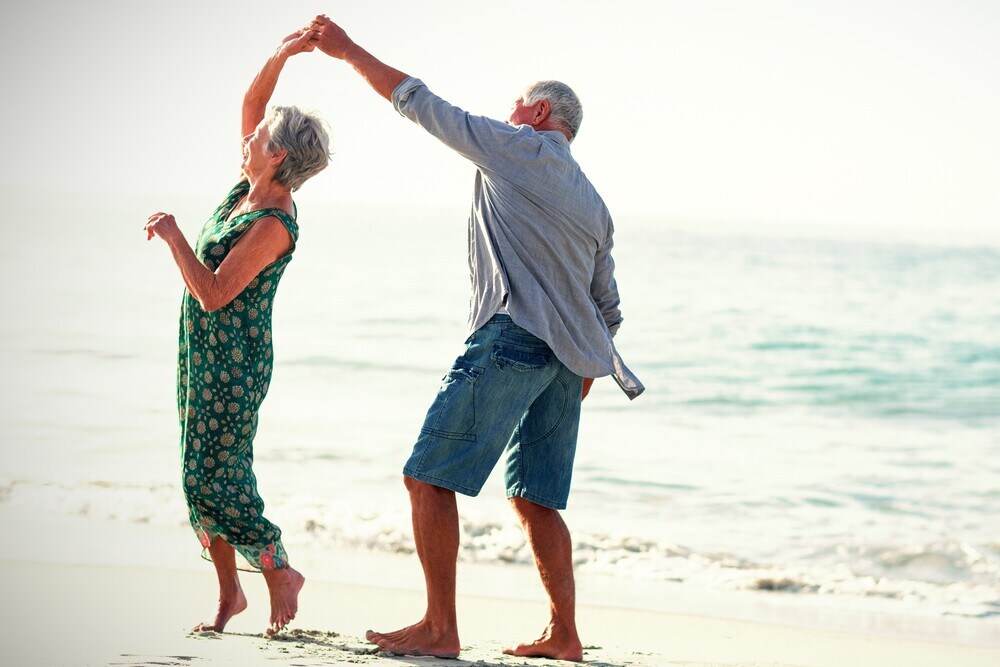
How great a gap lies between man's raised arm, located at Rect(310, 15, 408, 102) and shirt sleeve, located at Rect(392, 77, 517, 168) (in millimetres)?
35

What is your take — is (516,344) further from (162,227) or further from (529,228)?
(162,227)

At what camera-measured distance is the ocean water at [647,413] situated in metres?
5.99

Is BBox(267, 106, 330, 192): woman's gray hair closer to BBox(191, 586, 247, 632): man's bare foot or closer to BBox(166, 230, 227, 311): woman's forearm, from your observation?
BBox(166, 230, 227, 311): woman's forearm

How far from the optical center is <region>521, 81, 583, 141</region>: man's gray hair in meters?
3.26

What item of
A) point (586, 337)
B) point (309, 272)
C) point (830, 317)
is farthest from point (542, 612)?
point (309, 272)

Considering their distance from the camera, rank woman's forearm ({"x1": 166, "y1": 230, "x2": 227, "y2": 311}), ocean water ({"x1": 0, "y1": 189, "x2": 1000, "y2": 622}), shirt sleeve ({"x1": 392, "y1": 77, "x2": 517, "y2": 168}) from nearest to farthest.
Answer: woman's forearm ({"x1": 166, "y1": 230, "x2": 227, "y2": 311}) < shirt sleeve ({"x1": 392, "y1": 77, "x2": 517, "y2": 168}) < ocean water ({"x1": 0, "y1": 189, "x2": 1000, "y2": 622})

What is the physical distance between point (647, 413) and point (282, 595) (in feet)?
27.7

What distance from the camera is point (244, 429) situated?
3068mm

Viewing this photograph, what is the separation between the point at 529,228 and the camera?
3.10m

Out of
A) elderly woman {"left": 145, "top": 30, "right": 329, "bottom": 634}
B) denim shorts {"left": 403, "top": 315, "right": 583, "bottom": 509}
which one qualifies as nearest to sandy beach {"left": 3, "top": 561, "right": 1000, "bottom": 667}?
elderly woman {"left": 145, "top": 30, "right": 329, "bottom": 634}

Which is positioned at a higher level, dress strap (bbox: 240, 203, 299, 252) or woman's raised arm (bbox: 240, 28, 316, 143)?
woman's raised arm (bbox: 240, 28, 316, 143)

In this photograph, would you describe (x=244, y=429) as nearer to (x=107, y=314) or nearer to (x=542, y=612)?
(x=542, y=612)

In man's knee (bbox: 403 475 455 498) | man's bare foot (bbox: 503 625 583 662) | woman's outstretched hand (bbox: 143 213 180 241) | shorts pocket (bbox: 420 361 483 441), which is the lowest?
man's bare foot (bbox: 503 625 583 662)

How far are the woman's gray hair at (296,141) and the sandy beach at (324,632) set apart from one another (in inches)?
52.2
